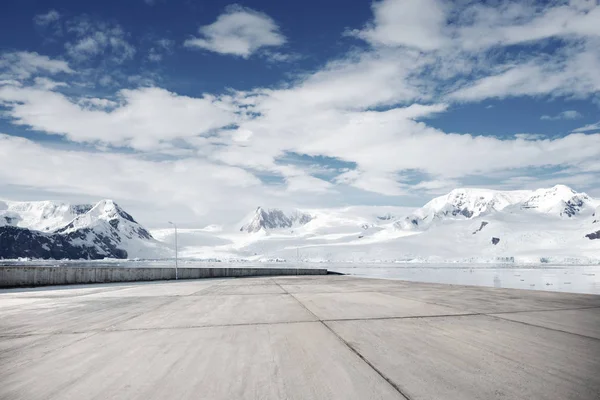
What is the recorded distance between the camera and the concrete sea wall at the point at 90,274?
2512 cm

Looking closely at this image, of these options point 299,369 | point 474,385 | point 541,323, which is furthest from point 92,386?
point 541,323

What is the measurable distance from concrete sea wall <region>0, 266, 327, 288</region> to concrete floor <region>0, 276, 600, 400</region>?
18.7 m

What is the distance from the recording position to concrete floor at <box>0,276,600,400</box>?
4.30m

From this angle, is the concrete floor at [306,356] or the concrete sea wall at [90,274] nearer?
the concrete floor at [306,356]

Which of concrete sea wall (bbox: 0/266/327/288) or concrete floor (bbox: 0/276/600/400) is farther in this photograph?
concrete sea wall (bbox: 0/266/327/288)

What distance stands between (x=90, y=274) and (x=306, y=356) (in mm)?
29878

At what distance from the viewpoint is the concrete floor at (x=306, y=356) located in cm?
430

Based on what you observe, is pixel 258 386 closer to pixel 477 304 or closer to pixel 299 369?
pixel 299 369

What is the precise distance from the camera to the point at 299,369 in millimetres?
5078

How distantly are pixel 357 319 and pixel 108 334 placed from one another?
5.58 meters

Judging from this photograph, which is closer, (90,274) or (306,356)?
(306,356)

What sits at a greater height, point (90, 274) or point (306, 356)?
point (306, 356)

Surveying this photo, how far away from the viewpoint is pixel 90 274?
30094 millimetres

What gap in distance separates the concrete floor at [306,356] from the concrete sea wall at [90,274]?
61.4 ft
